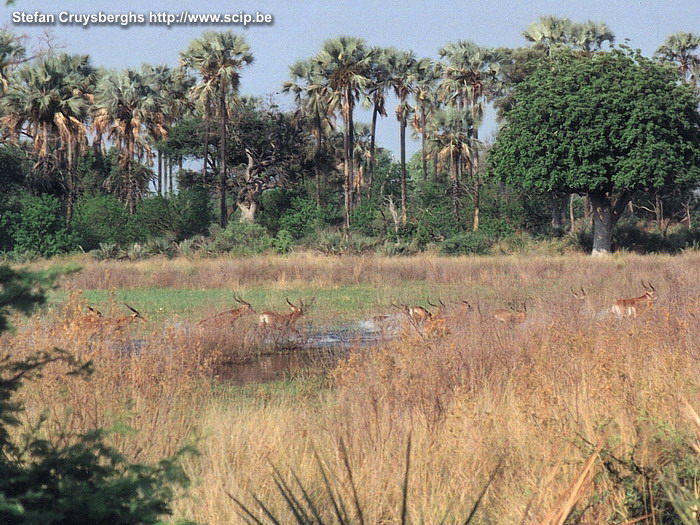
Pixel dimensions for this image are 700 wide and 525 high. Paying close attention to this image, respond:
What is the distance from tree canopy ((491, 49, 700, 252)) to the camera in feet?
107

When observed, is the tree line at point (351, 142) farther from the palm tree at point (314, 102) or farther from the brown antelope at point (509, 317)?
the brown antelope at point (509, 317)

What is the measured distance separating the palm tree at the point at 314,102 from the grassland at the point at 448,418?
34.4 m

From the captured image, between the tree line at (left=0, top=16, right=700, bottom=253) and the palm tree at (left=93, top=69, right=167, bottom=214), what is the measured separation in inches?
3.7

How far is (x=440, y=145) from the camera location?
47250 mm

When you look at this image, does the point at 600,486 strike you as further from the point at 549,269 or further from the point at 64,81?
the point at 64,81

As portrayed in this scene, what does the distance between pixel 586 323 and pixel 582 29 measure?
41.0 m

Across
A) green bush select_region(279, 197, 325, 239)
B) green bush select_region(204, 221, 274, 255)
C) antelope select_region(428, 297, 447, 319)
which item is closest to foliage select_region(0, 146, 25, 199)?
green bush select_region(204, 221, 274, 255)

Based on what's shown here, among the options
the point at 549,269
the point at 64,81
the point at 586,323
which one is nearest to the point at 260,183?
the point at 64,81

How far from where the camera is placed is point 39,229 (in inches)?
1417

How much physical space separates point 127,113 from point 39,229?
8536mm

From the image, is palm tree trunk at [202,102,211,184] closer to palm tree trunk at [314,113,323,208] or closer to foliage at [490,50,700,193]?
palm tree trunk at [314,113,323,208]

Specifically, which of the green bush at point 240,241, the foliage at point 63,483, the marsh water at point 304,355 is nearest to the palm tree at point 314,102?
the green bush at point 240,241

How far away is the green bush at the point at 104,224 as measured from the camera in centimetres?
3819

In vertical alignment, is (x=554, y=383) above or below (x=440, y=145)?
below
